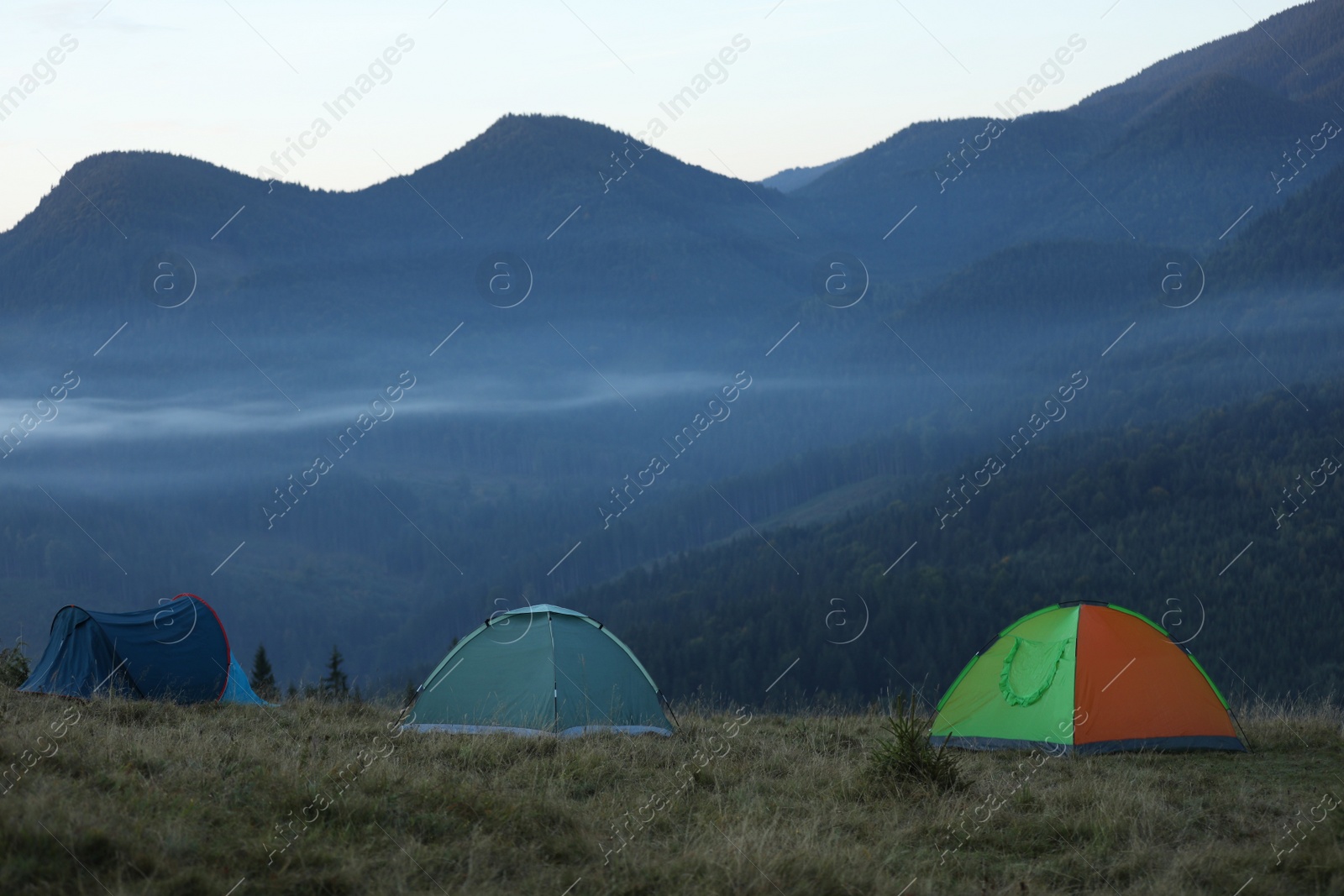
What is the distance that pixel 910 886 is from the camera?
729cm

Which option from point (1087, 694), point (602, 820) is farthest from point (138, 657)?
point (1087, 694)

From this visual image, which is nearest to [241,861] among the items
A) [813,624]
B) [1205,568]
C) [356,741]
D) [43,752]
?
[43,752]

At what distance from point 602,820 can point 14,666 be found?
578 inches

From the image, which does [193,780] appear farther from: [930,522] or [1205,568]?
[930,522]

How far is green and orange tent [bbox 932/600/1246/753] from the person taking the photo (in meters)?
12.9

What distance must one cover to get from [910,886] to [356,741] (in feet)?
22.3

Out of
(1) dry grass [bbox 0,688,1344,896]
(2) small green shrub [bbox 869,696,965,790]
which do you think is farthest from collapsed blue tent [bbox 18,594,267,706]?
(2) small green shrub [bbox 869,696,965,790]

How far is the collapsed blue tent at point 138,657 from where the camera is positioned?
16625 mm

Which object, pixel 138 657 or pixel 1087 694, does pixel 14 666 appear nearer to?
pixel 138 657

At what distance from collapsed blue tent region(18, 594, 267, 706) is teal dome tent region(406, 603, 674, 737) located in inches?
142

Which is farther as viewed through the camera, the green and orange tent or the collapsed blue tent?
the collapsed blue tent

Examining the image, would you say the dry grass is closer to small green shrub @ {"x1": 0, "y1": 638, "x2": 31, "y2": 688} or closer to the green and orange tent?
the green and orange tent

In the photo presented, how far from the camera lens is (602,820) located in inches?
336

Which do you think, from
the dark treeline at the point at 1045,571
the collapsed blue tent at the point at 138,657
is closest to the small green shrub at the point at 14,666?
the collapsed blue tent at the point at 138,657
